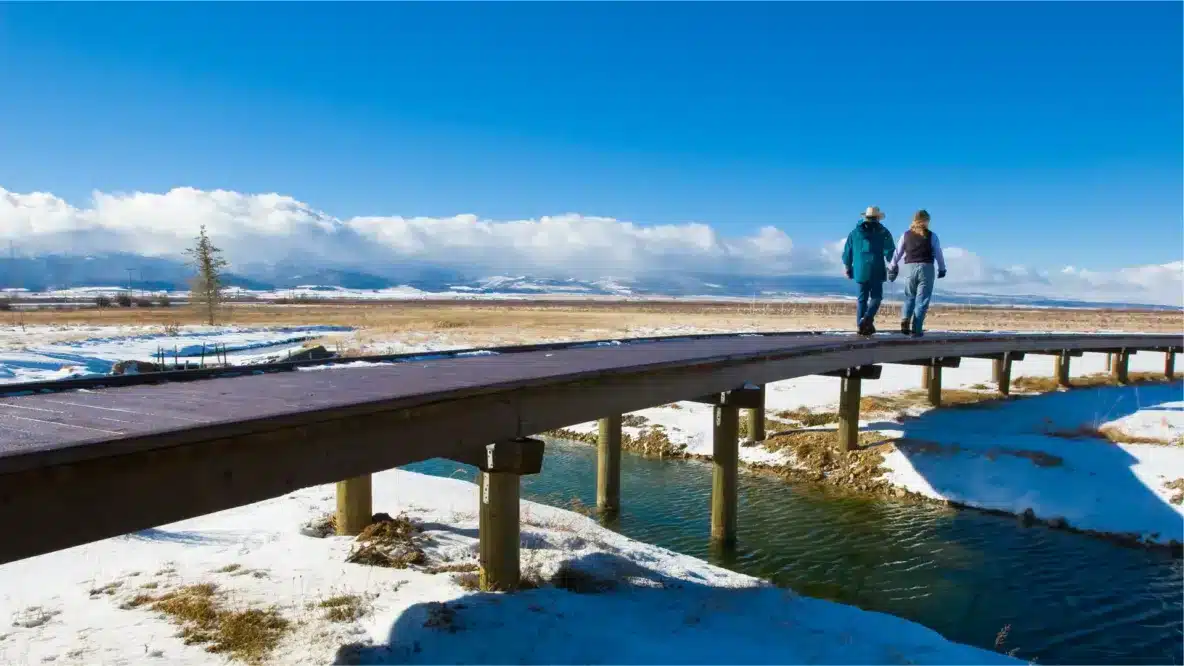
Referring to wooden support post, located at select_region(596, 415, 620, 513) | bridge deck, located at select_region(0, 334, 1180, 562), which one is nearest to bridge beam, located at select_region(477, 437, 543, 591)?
bridge deck, located at select_region(0, 334, 1180, 562)

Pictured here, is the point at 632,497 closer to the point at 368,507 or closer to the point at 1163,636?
the point at 368,507

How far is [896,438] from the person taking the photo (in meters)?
16.6

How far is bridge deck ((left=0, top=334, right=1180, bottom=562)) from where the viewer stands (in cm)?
339

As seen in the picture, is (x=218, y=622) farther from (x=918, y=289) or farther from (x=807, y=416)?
(x=807, y=416)

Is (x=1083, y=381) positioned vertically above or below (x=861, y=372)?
below

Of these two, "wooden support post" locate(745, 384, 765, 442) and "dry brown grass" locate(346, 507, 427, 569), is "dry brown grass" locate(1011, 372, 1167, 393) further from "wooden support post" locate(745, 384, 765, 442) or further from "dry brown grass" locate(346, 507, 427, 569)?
"dry brown grass" locate(346, 507, 427, 569)

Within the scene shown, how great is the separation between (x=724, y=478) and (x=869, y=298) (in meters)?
4.58

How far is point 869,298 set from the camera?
13406mm

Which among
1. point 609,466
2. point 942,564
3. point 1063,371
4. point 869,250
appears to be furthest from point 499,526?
point 1063,371

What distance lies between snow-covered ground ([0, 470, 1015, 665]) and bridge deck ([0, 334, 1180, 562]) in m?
1.50

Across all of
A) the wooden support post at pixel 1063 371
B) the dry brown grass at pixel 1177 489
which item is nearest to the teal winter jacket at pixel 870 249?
the dry brown grass at pixel 1177 489

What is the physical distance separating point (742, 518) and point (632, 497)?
2.29 meters

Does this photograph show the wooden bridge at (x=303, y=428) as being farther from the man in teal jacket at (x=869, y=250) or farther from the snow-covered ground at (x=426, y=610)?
the man in teal jacket at (x=869, y=250)

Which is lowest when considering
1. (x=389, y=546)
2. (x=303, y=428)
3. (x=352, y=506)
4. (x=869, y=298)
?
(x=389, y=546)
